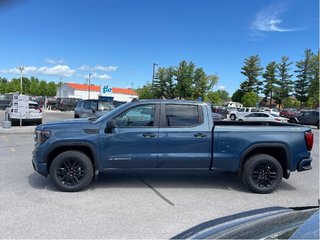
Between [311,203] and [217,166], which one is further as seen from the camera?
[217,166]

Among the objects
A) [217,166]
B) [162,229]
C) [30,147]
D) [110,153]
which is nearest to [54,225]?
[162,229]

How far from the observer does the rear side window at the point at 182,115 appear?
6.20 meters

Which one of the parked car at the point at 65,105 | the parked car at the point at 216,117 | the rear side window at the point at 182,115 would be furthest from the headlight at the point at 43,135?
the parked car at the point at 65,105

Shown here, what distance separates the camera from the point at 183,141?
6078 millimetres

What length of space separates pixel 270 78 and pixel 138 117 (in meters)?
79.9

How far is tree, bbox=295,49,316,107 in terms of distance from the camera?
2940 inches

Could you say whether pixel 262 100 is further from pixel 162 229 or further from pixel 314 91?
pixel 162 229

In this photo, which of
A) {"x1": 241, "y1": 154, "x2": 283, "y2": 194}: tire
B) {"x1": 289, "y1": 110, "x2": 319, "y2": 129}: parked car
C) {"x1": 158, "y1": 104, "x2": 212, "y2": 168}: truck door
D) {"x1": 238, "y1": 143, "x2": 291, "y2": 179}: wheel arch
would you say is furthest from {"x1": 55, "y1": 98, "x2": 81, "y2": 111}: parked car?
{"x1": 241, "y1": 154, "x2": 283, "y2": 194}: tire

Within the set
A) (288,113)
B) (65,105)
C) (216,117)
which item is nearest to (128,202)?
(216,117)

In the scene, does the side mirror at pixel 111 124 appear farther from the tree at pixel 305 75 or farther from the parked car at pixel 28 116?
the tree at pixel 305 75

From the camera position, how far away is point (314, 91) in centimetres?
7188

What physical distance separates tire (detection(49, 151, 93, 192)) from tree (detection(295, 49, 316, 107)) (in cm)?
7714

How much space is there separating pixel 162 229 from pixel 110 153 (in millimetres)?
2093

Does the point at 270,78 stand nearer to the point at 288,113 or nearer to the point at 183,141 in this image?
the point at 288,113
